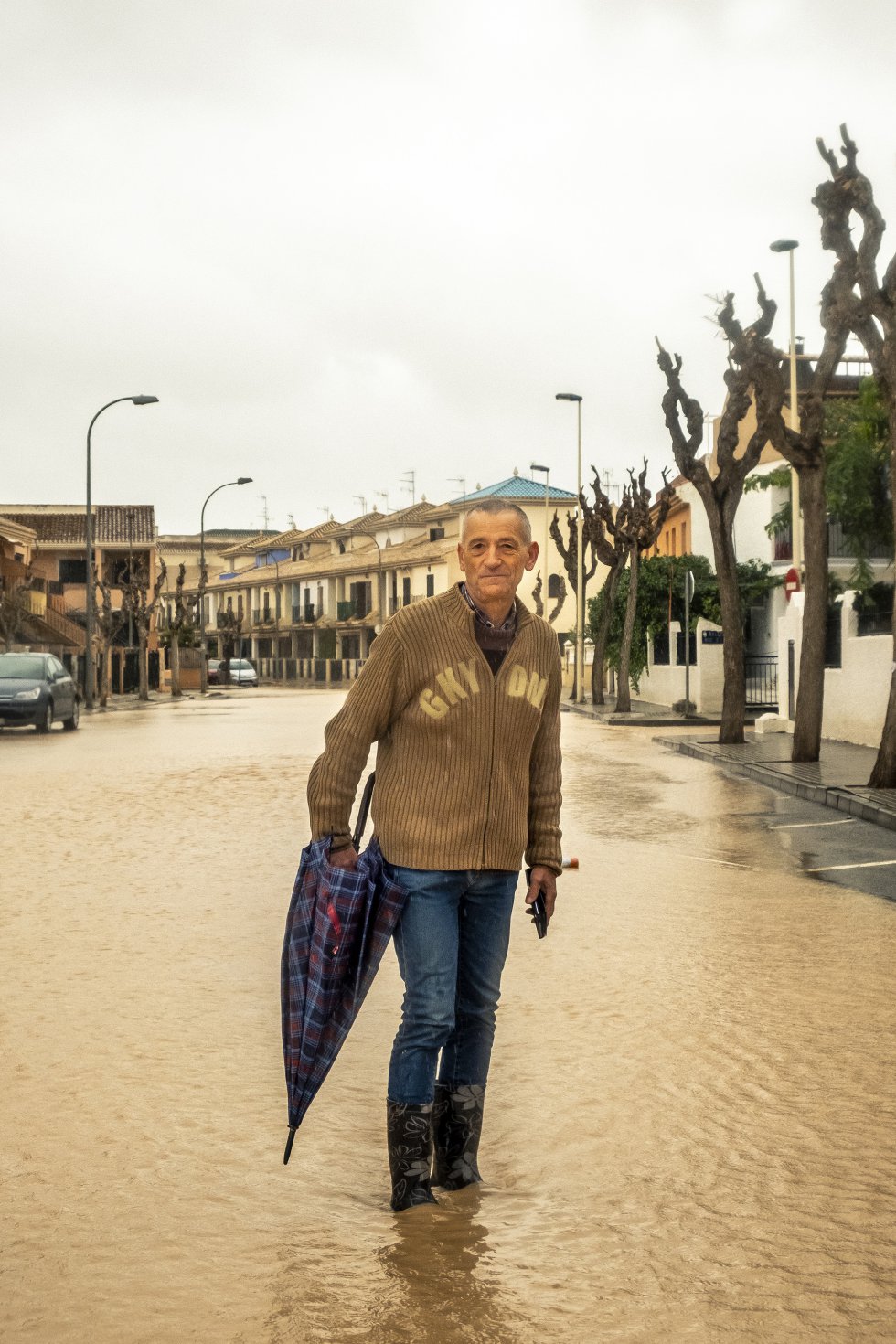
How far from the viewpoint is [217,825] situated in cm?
A: 1486

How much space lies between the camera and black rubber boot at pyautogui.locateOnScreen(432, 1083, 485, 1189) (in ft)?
15.4

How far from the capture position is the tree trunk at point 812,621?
21.7m

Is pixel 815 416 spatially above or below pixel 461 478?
below

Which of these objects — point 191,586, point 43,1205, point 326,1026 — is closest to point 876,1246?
point 326,1026

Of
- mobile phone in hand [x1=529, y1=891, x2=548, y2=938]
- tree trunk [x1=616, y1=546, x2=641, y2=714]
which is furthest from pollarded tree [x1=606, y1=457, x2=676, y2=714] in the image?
mobile phone in hand [x1=529, y1=891, x2=548, y2=938]

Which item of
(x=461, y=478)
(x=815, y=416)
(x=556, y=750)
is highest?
(x=461, y=478)

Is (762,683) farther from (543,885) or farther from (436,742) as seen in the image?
(436,742)

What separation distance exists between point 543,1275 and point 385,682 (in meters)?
1.47

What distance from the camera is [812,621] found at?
71.4 feet

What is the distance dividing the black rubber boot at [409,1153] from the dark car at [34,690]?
28.1 m

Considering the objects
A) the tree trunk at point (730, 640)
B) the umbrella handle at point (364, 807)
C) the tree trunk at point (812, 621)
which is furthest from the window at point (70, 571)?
the umbrella handle at point (364, 807)

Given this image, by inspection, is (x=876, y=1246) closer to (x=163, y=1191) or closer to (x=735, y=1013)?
(x=163, y=1191)

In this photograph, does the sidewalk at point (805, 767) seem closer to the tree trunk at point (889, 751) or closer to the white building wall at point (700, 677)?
the tree trunk at point (889, 751)

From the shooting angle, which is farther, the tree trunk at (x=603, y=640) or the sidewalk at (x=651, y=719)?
the tree trunk at (x=603, y=640)
